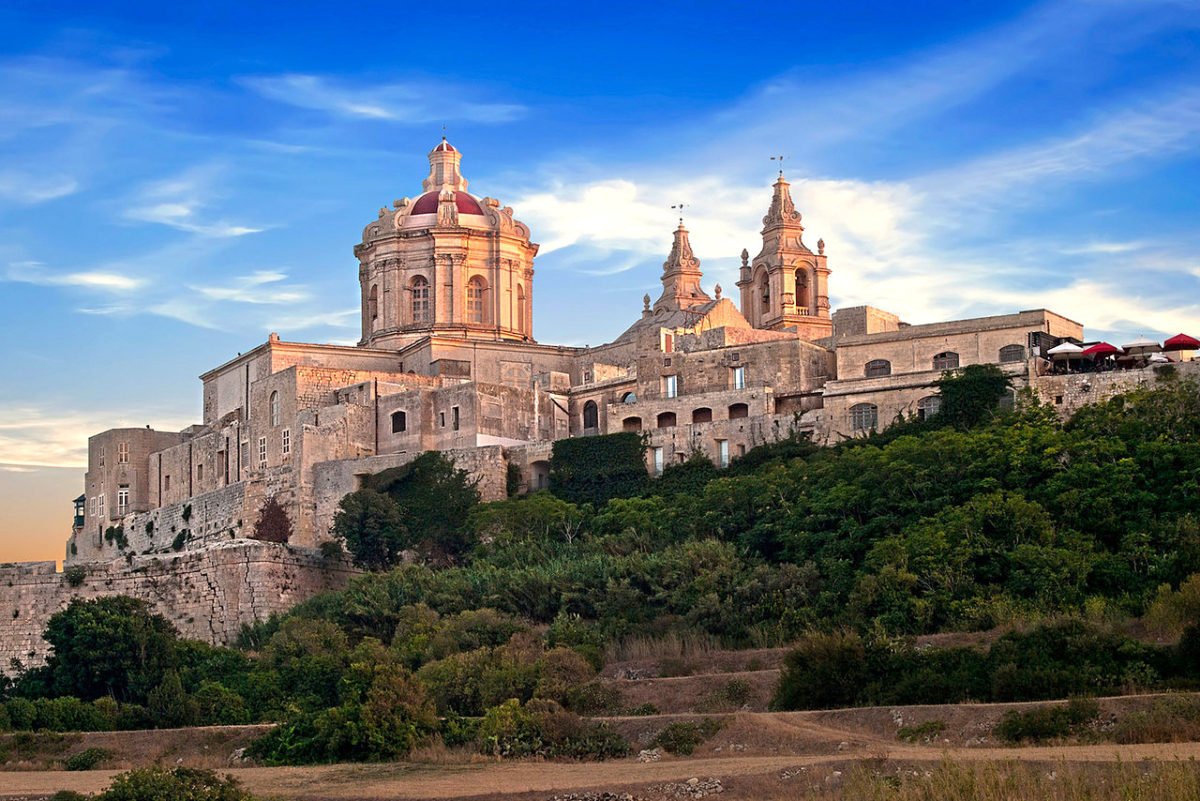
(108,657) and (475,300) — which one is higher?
(475,300)

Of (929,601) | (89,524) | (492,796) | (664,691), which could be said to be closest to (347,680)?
(664,691)

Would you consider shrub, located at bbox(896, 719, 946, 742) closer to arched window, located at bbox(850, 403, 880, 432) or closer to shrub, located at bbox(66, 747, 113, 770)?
shrub, located at bbox(66, 747, 113, 770)

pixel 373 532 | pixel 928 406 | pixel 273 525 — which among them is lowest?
pixel 373 532

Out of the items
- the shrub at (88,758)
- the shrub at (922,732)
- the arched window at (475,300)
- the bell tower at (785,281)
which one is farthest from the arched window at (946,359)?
the shrub at (88,758)

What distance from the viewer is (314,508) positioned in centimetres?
4806

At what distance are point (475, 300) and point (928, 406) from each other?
61.4ft

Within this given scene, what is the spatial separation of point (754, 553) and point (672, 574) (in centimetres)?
228

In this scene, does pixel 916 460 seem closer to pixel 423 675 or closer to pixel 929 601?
pixel 929 601

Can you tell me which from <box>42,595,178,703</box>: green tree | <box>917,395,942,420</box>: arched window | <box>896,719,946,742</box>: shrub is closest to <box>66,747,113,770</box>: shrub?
<box>42,595,178,703</box>: green tree

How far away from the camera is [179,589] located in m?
42.3

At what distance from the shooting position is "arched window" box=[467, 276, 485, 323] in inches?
2260

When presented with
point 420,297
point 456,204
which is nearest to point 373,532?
point 420,297

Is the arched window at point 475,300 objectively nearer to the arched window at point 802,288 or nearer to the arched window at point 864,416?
the arched window at point 802,288

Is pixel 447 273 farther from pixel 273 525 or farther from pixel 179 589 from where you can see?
pixel 179 589
